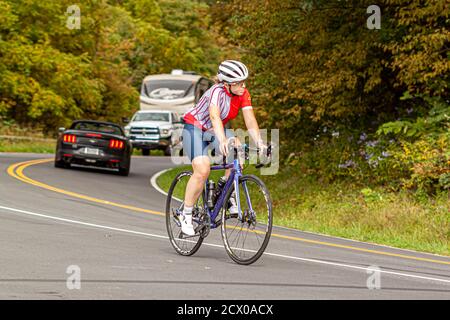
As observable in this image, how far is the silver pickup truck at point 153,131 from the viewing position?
4128cm

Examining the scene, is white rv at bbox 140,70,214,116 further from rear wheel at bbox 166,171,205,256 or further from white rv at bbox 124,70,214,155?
rear wheel at bbox 166,171,205,256

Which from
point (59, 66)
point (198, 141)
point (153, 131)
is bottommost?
point (198, 141)

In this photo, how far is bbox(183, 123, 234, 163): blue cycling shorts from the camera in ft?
31.7

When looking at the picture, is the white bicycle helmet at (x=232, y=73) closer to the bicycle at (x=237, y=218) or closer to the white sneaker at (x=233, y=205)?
the bicycle at (x=237, y=218)

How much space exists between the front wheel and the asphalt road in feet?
0.50

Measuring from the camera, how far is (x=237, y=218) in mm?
9469

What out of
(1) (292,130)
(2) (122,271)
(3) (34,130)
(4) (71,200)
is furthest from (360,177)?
(3) (34,130)

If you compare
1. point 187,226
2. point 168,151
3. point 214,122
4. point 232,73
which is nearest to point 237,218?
point 187,226

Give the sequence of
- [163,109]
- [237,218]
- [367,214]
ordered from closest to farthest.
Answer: [237,218], [367,214], [163,109]

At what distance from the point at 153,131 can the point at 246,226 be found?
106 feet

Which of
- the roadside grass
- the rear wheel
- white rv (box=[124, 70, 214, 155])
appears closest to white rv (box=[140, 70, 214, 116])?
white rv (box=[124, 70, 214, 155])

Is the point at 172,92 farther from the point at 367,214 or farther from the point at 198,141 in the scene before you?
the point at 198,141
